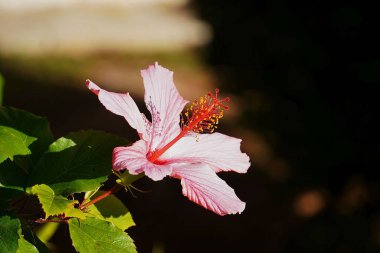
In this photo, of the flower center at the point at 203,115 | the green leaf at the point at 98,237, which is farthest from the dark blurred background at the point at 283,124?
the green leaf at the point at 98,237

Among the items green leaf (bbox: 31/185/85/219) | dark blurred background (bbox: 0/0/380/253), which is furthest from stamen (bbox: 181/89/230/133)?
dark blurred background (bbox: 0/0/380/253)

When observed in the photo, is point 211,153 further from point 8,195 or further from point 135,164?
point 8,195

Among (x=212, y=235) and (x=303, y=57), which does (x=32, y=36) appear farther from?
(x=303, y=57)

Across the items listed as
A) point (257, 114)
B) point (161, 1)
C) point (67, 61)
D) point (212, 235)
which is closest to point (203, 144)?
point (257, 114)

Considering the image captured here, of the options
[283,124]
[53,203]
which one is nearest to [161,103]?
[53,203]

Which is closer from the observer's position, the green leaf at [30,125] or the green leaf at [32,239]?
the green leaf at [32,239]

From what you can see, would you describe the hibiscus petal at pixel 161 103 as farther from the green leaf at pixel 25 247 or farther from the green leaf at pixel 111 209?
the green leaf at pixel 25 247

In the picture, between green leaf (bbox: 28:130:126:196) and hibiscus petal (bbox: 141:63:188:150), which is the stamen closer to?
hibiscus petal (bbox: 141:63:188:150)
